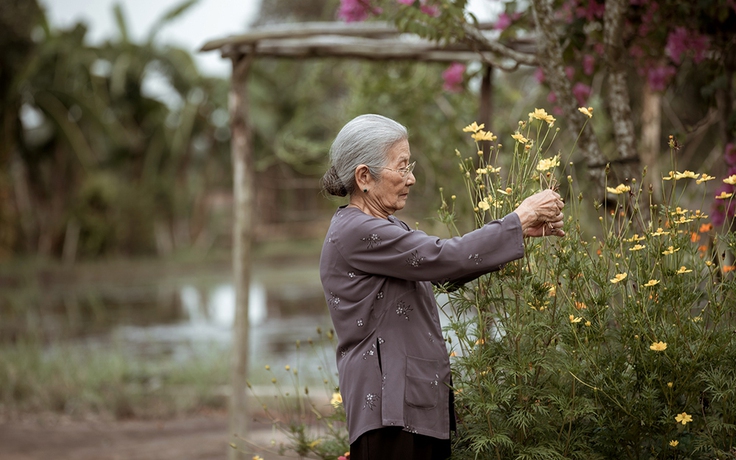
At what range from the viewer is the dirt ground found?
526 centimetres

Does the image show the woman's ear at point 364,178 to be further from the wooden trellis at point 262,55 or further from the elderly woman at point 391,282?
the wooden trellis at point 262,55

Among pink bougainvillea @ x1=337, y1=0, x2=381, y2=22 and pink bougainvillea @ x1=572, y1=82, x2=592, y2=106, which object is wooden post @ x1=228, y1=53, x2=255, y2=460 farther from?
pink bougainvillea @ x1=572, y1=82, x2=592, y2=106

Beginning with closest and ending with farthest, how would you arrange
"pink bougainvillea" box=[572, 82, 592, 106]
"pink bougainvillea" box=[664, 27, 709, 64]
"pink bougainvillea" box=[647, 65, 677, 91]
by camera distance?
"pink bougainvillea" box=[664, 27, 709, 64] → "pink bougainvillea" box=[647, 65, 677, 91] → "pink bougainvillea" box=[572, 82, 592, 106]

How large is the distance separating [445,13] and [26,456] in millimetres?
4074

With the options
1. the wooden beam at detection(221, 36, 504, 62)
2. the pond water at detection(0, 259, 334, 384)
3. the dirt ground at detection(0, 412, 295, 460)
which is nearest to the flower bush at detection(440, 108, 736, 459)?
the wooden beam at detection(221, 36, 504, 62)

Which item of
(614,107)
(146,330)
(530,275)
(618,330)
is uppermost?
(614,107)

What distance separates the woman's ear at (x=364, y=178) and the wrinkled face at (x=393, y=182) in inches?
0.8

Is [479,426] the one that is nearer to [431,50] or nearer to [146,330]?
[431,50]

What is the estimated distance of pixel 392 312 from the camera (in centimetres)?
211

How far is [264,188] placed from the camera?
2355cm

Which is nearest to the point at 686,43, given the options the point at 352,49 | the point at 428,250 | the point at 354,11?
the point at 354,11

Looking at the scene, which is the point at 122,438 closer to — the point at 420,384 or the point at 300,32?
the point at 300,32

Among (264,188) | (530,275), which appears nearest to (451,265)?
(530,275)

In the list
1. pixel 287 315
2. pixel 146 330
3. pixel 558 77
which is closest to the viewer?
pixel 558 77
